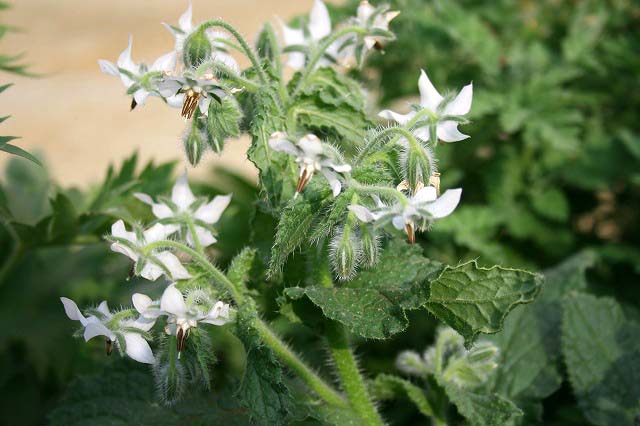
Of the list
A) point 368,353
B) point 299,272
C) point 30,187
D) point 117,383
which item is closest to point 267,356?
point 299,272

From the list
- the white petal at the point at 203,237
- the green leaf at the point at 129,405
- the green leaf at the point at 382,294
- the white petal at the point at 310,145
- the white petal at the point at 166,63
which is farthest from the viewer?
the green leaf at the point at 129,405

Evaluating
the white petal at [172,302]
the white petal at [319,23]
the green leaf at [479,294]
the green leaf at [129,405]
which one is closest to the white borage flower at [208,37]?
the white petal at [319,23]

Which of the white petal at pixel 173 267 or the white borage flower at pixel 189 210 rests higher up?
the white borage flower at pixel 189 210

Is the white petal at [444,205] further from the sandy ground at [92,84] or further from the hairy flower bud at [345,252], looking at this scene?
the sandy ground at [92,84]

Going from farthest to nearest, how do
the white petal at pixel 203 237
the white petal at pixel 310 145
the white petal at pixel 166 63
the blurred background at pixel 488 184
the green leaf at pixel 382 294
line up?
the blurred background at pixel 488 184 < the white petal at pixel 203 237 < the white petal at pixel 166 63 < the green leaf at pixel 382 294 < the white petal at pixel 310 145

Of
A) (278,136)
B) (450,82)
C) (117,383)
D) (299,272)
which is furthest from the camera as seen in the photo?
(450,82)

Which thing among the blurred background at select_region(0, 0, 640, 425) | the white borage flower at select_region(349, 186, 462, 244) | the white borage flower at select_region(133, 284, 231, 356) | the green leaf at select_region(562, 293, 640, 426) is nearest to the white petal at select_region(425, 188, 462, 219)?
the white borage flower at select_region(349, 186, 462, 244)

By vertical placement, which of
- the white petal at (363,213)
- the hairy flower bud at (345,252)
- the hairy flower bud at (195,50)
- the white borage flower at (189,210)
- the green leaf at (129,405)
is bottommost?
the green leaf at (129,405)

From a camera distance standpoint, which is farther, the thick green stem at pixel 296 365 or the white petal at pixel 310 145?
the thick green stem at pixel 296 365

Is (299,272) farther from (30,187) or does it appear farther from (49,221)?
(30,187)

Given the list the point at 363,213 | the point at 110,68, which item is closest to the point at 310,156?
the point at 363,213
